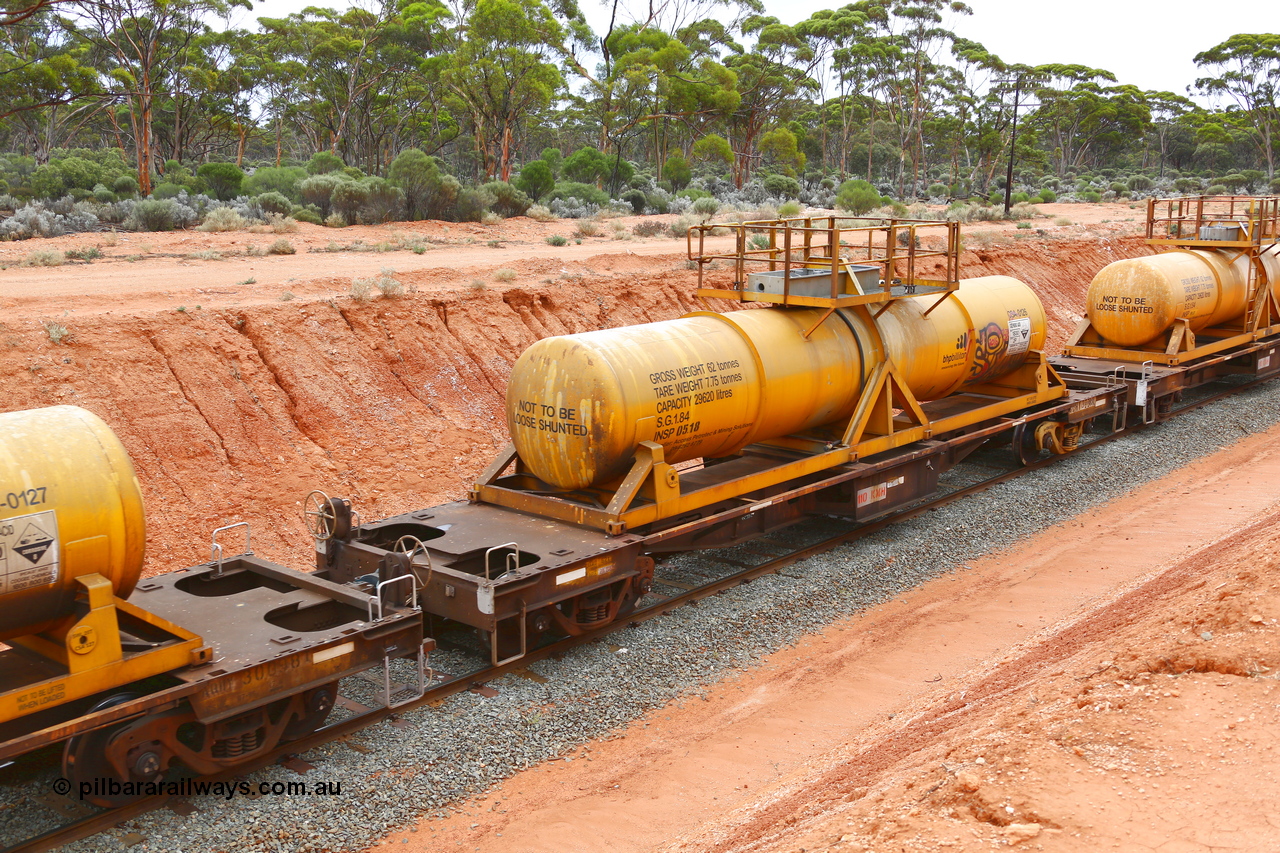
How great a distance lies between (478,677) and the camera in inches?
341

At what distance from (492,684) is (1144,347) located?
14.4 metres

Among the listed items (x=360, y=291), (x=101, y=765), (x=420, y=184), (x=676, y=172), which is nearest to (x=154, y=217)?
(x=420, y=184)

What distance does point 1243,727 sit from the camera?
19.2 ft

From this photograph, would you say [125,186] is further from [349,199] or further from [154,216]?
[349,199]

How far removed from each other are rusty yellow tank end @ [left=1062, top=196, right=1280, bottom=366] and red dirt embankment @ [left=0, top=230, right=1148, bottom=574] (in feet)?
30.3

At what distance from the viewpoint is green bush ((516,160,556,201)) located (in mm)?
38594

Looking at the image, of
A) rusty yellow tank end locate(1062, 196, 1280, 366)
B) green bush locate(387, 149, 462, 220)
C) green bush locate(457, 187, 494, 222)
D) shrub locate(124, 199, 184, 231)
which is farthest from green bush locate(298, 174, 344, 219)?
rusty yellow tank end locate(1062, 196, 1280, 366)

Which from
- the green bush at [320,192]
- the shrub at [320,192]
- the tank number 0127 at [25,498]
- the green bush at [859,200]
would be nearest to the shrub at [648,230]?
the green bush at [320,192]

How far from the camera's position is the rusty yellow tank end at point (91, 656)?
6246 mm

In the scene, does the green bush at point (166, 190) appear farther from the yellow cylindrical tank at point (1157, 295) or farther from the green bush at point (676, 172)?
the yellow cylindrical tank at point (1157, 295)

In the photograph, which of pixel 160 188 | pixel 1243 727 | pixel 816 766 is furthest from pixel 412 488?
pixel 160 188

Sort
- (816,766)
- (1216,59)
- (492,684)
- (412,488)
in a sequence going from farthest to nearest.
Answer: (1216,59)
(412,488)
(492,684)
(816,766)

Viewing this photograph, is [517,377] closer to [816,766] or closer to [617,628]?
[617,628]

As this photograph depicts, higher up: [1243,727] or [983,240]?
[983,240]
